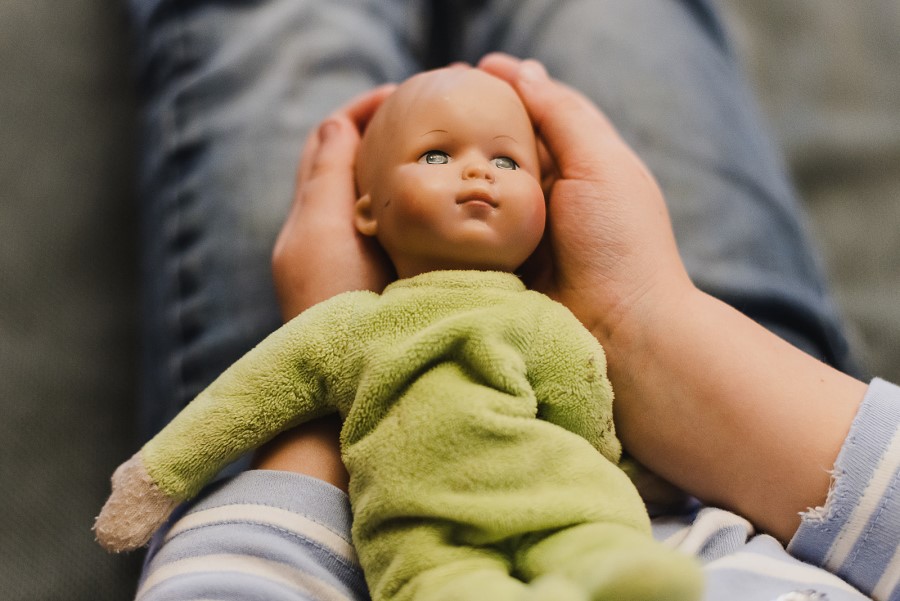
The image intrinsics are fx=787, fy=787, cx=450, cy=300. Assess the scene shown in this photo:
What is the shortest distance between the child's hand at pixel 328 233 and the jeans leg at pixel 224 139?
0.05 m

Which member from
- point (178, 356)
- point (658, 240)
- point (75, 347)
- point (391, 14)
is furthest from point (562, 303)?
point (75, 347)

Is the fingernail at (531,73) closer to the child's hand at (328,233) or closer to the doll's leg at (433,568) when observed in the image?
the child's hand at (328,233)

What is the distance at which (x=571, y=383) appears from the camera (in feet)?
1.80

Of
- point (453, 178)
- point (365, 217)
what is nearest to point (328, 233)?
point (365, 217)

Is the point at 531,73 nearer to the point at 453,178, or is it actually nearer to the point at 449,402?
the point at 453,178

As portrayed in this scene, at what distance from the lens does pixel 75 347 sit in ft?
3.00

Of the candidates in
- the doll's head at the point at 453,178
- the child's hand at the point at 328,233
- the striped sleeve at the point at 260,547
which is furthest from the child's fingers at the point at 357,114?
the striped sleeve at the point at 260,547

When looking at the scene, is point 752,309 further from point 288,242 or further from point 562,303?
point 288,242

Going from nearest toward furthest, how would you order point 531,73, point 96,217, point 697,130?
point 531,73 < point 697,130 < point 96,217

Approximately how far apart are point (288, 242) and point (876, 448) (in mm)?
496

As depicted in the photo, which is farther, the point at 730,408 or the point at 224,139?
the point at 224,139

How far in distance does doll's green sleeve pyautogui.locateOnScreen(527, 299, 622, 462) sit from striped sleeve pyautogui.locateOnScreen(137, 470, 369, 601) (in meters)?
0.16

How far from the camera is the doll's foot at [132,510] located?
53 cm

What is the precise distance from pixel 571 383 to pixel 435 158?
0.20 m
